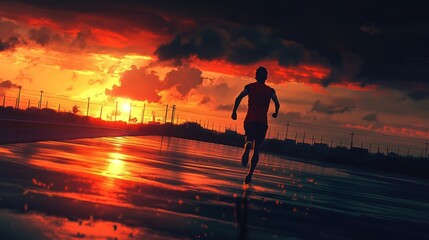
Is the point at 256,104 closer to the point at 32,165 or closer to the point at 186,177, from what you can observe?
the point at 186,177

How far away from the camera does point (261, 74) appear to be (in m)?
12.8

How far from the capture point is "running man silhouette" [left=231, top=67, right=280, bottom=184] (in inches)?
496

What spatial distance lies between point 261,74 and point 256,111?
809 mm

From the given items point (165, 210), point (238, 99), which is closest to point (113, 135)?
point (238, 99)

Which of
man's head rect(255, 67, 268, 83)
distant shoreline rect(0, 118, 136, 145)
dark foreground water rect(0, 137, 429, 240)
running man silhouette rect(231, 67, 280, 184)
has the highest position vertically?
man's head rect(255, 67, 268, 83)

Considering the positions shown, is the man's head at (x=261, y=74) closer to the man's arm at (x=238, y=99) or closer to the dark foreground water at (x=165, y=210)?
the man's arm at (x=238, y=99)

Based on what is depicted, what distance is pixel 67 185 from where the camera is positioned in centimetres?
889

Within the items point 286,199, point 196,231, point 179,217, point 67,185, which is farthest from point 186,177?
point 196,231

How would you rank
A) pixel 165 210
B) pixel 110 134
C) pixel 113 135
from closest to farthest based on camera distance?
pixel 165 210 → pixel 113 135 → pixel 110 134

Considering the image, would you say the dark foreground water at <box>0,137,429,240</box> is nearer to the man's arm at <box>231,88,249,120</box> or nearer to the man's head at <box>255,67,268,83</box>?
the man's arm at <box>231,88,249,120</box>

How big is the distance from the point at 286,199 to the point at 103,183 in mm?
3241

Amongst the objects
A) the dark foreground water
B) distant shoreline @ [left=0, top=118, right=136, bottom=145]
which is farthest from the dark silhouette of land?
the dark foreground water

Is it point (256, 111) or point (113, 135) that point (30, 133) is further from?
point (113, 135)

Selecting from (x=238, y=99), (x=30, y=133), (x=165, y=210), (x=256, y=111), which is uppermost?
(x=238, y=99)
